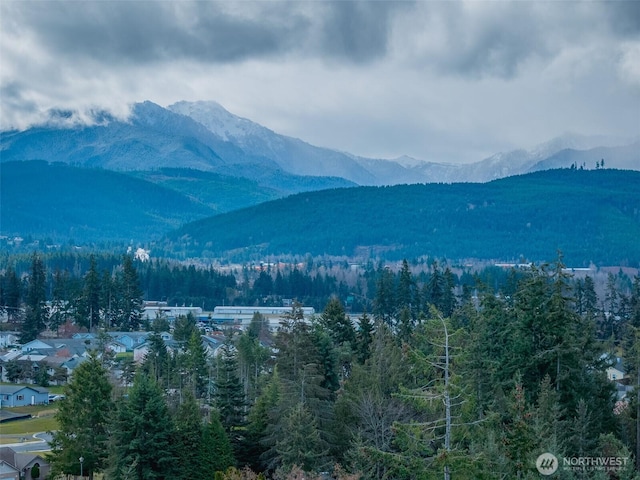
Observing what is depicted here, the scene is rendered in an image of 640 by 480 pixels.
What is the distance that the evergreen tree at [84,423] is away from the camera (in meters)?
36.2

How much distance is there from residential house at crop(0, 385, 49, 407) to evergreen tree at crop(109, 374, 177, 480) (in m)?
31.4

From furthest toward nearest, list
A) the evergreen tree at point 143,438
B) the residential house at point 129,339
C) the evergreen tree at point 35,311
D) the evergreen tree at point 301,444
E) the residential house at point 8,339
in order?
1. the evergreen tree at point 35,311
2. the residential house at point 8,339
3. the residential house at point 129,339
4. the evergreen tree at point 143,438
5. the evergreen tree at point 301,444

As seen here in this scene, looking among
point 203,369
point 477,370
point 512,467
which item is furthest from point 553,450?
point 203,369

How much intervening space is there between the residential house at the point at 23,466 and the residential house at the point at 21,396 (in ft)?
71.5

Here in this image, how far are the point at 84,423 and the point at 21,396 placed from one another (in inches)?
1058

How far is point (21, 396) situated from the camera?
6103cm

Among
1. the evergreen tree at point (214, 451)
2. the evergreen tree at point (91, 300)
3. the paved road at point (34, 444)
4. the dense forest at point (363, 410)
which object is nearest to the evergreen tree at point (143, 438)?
the dense forest at point (363, 410)

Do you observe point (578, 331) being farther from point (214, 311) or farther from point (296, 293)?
point (296, 293)

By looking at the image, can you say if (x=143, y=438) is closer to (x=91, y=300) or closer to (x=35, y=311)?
(x=91, y=300)

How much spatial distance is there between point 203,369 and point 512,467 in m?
33.3

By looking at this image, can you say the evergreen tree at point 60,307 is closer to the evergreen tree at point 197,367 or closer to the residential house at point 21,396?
the residential house at point 21,396

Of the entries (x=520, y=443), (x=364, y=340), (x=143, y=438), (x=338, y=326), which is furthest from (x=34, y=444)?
(x=520, y=443)

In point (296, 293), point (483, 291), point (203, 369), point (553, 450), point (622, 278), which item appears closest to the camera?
point (553, 450)

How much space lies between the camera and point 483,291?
45.4m
